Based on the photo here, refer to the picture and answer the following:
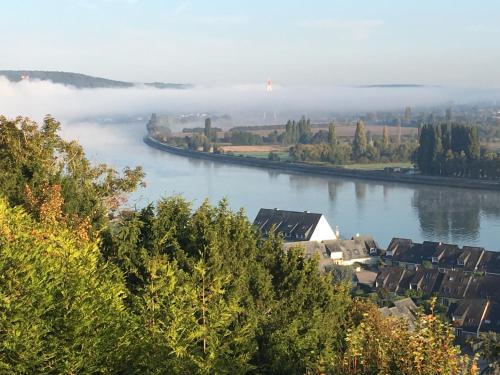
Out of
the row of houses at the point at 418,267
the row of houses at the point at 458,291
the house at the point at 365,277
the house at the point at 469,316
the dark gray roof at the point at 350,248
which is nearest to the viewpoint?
the house at the point at 469,316

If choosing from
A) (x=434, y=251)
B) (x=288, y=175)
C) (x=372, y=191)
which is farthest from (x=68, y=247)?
(x=288, y=175)

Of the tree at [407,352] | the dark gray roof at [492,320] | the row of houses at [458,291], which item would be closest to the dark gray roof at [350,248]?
the row of houses at [458,291]

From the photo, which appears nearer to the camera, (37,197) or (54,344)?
(54,344)

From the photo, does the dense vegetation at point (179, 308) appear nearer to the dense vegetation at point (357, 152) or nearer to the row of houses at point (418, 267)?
→ the row of houses at point (418, 267)

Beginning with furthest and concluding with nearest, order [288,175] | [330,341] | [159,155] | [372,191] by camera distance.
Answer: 1. [159,155]
2. [288,175]
3. [372,191]
4. [330,341]

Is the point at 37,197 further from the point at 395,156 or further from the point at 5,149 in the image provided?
the point at 395,156

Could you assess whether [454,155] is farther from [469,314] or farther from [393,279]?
[469,314]

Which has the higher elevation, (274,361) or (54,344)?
(54,344)
